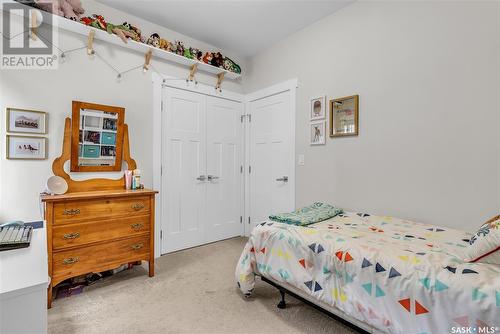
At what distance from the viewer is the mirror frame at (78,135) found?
93.7 inches

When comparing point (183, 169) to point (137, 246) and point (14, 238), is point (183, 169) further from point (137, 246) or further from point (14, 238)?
point (14, 238)

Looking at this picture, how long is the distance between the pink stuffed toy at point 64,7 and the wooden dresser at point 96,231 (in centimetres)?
162

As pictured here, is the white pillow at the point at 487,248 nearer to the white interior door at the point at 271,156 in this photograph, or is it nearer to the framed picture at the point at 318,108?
the framed picture at the point at 318,108

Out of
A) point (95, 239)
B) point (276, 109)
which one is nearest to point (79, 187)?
point (95, 239)

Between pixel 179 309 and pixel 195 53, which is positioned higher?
pixel 195 53

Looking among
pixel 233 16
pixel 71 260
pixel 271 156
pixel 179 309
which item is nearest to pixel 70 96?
pixel 71 260

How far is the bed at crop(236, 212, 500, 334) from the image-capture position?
1082mm

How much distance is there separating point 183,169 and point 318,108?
5.98 feet

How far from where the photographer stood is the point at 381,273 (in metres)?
1.32

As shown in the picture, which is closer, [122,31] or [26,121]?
[26,121]

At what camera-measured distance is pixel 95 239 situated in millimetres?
2150

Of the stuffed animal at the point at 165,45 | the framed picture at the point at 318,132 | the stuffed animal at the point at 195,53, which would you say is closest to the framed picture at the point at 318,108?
the framed picture at the point at 318,132

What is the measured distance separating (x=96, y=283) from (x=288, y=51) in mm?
3329

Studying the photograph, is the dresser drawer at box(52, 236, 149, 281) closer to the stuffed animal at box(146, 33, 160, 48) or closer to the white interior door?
the white interior door
